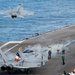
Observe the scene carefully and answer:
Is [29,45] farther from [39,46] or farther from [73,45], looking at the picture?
[73,45]

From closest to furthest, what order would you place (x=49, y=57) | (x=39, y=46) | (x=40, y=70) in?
(x=40, y=70)
(x=49, y=57)
(x=39, y=46)

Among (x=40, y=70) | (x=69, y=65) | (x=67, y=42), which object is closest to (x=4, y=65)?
(x=40, y=70)

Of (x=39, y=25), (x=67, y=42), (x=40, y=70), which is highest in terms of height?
(x=39, y=25)

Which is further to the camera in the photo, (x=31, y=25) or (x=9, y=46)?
(x=31, y=25)

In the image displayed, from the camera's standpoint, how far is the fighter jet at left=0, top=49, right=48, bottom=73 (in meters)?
44.8

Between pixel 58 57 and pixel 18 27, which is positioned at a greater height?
pixel 18 27

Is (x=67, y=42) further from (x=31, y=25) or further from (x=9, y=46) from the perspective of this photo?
(x=31, y=25)

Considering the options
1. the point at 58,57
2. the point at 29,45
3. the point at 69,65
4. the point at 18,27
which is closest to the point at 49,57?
the point at 58,57

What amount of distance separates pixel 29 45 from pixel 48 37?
25.7 ft

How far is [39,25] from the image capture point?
124m

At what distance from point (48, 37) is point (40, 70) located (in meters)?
21.5

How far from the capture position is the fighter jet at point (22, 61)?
147 ft

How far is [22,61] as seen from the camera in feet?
153

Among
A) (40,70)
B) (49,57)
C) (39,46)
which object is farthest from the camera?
(39,46)
